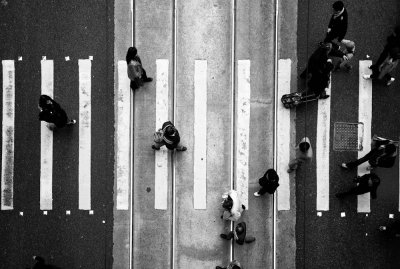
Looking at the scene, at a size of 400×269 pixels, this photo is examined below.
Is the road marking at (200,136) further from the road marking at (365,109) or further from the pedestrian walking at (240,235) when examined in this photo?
the road marking at (365,109)

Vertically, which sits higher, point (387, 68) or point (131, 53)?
point (131, 53)

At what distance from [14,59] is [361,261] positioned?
1020 centimetres

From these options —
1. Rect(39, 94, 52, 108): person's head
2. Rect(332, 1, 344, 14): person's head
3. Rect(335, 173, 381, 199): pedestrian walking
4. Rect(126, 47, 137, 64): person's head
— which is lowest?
Rect(335, 173, 381, 199): pedestrian walking

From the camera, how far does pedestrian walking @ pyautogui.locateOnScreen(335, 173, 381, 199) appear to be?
778 centimetres

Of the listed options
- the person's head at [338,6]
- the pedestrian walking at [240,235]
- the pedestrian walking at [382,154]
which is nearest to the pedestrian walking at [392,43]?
the person's head at [338,6]

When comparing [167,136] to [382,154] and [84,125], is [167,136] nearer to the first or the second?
[84,125]

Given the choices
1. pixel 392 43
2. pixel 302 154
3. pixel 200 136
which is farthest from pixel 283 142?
pixel 392 43

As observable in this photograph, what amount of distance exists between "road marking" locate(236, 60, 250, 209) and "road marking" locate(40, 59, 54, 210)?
15.7 ft

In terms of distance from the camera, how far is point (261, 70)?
8727 millimetres

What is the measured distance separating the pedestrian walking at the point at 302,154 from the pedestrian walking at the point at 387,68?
236cm

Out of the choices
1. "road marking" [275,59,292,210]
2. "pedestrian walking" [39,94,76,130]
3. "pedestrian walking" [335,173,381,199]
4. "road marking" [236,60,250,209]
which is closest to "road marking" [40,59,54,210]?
"pedestrian walking" [39,94,76,130]

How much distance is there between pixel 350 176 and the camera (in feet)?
28.6

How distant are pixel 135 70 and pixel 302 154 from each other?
422cm

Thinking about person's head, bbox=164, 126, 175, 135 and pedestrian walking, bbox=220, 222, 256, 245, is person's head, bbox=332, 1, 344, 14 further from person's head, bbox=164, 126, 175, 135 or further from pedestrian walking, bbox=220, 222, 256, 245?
pedestrian walking, bbox=220, 222, 256, 245
